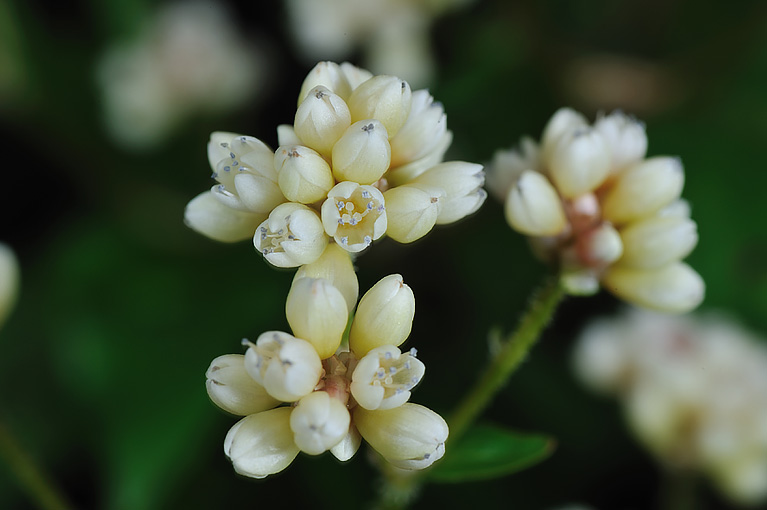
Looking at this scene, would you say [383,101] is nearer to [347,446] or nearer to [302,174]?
[302,174]

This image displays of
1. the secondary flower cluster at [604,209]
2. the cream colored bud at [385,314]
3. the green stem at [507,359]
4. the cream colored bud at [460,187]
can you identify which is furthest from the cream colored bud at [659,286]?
the cream colored bud at [385,314]

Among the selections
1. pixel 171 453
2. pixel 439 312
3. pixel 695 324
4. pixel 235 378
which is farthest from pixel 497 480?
pixel 235 378

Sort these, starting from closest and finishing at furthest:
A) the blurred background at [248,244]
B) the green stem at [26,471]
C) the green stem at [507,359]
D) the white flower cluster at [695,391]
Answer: the green stem at [507,359]
the green stem at [26,471]
the white flower cluster at [695,391]
the blurred background at [248,244]

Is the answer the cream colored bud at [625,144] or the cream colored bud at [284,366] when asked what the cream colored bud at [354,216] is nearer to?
the cream colored bud at [284,366]

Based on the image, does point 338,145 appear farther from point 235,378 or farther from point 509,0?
point 509,0

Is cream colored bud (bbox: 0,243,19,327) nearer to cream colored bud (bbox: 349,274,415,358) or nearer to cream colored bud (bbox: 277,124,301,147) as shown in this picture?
cream colored bud (bbox: 277,124,301,147)

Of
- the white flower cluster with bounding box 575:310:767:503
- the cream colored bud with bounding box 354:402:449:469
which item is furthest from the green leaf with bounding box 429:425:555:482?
the white flower cluster with bounding box 575:310:767:503

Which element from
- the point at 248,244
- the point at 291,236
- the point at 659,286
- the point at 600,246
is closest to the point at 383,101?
the point at 291,236
